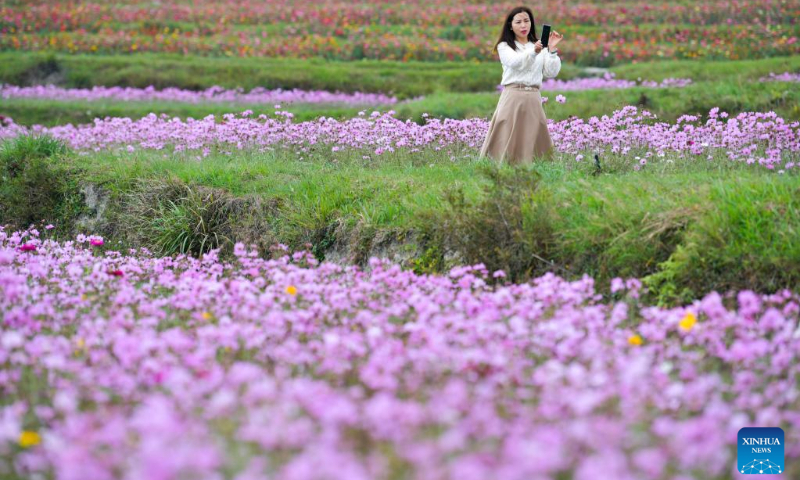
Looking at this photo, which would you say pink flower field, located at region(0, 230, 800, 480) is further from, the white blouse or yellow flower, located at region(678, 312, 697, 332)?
the white blouse

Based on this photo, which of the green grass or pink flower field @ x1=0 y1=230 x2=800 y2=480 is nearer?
pink flower field @ x1=0 y1=230 x2=800 y2=480

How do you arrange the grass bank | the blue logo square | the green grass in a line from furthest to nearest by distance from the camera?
1. the green grass
2. the grass bank
3. the blue logo square

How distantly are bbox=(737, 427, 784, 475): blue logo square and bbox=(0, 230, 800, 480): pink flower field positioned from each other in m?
0.05

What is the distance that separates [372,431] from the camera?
2.88 meters

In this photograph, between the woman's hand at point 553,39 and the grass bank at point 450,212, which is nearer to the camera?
the grass bank at point 450,212

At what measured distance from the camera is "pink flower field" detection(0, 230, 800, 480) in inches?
105

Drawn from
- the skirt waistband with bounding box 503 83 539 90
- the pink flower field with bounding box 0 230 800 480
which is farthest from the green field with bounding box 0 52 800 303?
the skirt waistband with bounding box 503 83 539 90

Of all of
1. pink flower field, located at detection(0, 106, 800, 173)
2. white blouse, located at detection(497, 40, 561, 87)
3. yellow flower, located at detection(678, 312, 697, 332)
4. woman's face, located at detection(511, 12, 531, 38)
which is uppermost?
woman's face, located at detection(511, 12, 531, 38)

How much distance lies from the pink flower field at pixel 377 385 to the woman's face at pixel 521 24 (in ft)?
13.6

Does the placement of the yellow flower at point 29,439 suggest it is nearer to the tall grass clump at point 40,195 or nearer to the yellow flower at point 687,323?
the yellow flower at point 687,323

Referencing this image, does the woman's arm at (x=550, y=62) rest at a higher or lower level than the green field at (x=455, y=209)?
higher

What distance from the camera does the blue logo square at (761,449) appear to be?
3379 mm

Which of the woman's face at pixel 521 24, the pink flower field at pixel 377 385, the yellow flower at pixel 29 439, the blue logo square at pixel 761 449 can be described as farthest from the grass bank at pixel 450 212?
the yellow flower at pixel 29 439

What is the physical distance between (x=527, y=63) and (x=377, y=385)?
599 cm
